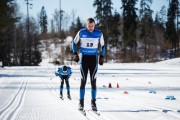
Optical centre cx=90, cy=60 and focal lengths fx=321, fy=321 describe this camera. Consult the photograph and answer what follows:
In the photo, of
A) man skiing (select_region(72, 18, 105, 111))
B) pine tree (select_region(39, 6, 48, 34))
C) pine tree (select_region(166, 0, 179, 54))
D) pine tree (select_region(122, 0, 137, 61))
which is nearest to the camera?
man skiing (select_region(72, 18, 105, 111))

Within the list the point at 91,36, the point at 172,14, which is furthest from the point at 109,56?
the point at 91,36

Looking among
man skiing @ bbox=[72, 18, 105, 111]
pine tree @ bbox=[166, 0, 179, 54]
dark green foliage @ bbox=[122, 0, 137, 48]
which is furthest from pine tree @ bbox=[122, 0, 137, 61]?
man skiing @ bbox=[72, 18, 105, 111]

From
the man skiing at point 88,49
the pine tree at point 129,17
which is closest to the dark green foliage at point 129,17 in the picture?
the pine tree at point 129,17

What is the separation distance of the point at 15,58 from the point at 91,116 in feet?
198

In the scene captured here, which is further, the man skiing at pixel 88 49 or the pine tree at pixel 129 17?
the pine tree at pixel 129 17

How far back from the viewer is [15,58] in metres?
65.7

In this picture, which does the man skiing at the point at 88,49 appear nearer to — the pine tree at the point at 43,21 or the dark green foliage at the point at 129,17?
the dark green foliage at the point at 129,17

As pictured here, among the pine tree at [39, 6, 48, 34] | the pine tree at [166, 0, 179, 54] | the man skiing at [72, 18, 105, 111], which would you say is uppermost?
the pine tree at [39, 6, 48, 34]

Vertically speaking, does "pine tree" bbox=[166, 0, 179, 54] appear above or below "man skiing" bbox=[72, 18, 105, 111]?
above

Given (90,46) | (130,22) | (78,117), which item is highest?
(130,22)

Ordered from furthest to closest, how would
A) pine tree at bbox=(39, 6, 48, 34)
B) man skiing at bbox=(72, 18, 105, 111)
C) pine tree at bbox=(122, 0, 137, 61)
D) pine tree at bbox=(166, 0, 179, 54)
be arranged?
1. pine tree at bbox=(39, 6, 48, 34)
2. pine tree at bbox=(166, 0, 179, 54)
3. pine tree at bbox=(122, 0, 137, 61)
4. man skiing at bbox=(72, 18, 105, 111)

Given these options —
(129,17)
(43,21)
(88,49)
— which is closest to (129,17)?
(129,17)

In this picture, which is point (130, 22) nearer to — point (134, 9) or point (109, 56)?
point (134, 9)

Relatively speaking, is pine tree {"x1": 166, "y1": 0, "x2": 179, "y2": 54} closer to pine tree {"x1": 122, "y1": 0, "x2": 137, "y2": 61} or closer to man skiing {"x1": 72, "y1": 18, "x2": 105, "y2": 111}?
pine tree {"x1": 122, "y1": 0, "x2": 137, "y2": 61}
